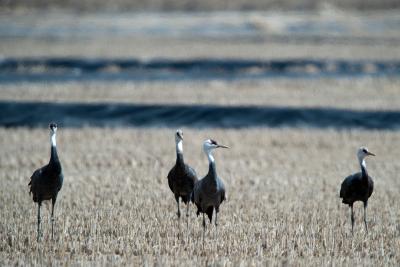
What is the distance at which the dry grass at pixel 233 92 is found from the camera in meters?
29.3

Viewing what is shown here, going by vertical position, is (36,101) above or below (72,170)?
above

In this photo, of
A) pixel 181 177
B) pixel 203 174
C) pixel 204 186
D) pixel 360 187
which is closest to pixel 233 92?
pixel 203 174

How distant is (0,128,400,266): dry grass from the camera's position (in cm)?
1083

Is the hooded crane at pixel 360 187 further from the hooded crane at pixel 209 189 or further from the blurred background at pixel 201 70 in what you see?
the blurred background at pixel 201 70

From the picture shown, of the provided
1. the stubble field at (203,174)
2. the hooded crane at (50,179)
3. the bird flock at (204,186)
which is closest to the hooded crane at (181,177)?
the bird flock at (204,186)

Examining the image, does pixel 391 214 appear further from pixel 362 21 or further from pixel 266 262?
pixel 362 21

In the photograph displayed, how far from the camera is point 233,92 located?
3250 cm

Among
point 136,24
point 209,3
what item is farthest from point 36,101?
point 209,3

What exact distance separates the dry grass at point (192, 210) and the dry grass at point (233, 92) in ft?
15.4

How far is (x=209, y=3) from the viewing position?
116 meters

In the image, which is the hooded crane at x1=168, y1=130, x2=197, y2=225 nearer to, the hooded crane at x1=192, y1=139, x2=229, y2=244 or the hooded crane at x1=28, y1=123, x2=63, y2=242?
the hooded crane at x1=192, y1=139, x2=229, y2=244

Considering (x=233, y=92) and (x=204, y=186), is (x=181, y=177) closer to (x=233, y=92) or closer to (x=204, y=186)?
(x=204, y=186)

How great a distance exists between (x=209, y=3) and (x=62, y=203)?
104m

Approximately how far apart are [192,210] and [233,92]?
17935 mm
